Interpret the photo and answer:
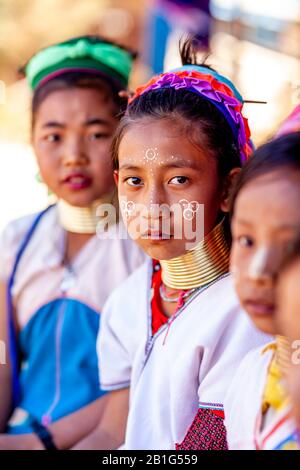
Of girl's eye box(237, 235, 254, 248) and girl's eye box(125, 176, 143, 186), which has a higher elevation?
girl's eye box(125, 176, 143, 186)

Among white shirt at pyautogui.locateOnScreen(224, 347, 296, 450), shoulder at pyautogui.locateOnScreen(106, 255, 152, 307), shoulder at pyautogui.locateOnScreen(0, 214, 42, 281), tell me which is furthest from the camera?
shoulder at pyautogui.locateOnScreen(0, 214, 42, 281)

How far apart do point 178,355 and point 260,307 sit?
23.4 inches

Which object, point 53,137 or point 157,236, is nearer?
point 157,236

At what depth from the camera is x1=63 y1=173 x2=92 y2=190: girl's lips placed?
7.71 feet

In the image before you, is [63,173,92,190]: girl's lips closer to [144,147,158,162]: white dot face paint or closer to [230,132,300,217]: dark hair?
[144,147,158,162]: white dot face paint

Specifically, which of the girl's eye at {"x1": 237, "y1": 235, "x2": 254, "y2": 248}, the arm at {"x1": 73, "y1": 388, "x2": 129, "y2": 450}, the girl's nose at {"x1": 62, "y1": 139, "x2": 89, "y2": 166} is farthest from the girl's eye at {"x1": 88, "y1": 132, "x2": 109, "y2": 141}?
the girl's eye at {"x1": 237, "y1": 235, "x2": 254, "y2": 248}

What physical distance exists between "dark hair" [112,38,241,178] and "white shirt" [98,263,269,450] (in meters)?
0.35

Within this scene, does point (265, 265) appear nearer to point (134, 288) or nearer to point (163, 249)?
point (163, 249)

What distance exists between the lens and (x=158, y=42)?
526cm

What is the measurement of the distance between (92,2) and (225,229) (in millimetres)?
8098

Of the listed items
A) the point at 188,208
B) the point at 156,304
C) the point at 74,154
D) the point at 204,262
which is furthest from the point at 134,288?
the point at 74,154

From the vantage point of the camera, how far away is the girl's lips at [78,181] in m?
2.35

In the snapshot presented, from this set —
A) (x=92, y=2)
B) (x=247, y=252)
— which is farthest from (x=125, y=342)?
(x=92, y=2)

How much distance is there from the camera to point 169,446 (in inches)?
69.5
